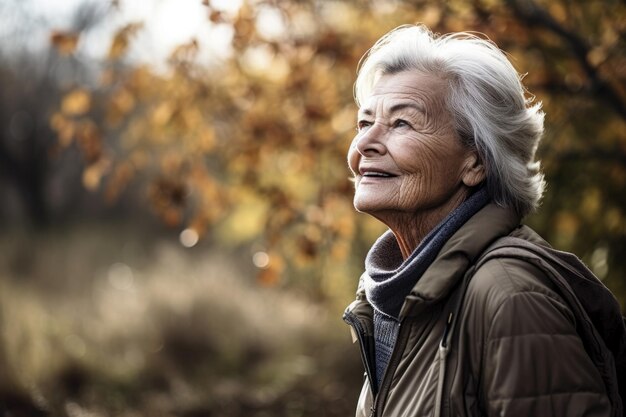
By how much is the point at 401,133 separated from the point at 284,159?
3.83m

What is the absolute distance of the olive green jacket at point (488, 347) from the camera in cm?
155

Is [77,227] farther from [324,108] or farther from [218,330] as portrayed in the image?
[324,108]

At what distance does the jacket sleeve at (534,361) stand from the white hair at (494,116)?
46cm

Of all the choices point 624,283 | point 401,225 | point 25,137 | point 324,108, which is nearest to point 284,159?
point 324,108

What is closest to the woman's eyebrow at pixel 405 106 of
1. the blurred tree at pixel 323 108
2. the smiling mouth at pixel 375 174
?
the smiling mouth at pixel 375 174

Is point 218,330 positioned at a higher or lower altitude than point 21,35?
lower

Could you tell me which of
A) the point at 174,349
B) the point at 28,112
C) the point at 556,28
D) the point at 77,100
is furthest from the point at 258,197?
the point at 28,112

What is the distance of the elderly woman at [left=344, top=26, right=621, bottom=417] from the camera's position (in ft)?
5.17

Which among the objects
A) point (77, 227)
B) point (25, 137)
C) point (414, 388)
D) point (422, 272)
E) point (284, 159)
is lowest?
point (414, 388)

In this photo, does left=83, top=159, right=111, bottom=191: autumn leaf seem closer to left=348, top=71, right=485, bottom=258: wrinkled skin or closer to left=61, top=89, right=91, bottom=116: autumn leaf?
left=61, top=89, right=91, bottom=116: autumn leaf

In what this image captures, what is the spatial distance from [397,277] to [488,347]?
0.41 metres

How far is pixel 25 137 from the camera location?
16.5 metres

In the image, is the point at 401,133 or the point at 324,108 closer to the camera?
the point at 401,133

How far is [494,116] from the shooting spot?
2.04 m
